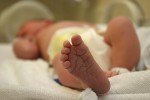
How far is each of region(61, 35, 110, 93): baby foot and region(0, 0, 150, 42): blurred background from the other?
31.4 inches

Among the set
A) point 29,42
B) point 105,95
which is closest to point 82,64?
point 105,95

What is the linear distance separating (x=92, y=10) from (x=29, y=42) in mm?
736

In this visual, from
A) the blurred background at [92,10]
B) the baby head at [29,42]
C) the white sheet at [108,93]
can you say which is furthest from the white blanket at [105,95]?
the blurred background at [92,10]

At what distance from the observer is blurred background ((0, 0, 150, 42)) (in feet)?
4.53

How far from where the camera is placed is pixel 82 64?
0.61m

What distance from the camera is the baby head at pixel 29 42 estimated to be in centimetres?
132

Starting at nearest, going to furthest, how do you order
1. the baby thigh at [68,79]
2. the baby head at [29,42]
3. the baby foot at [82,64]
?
the baby foot at [82,64] → the baby thigh at [68,79] → the baby head at [29,42]

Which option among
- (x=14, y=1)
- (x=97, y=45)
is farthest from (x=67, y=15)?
(x=97, y=45)

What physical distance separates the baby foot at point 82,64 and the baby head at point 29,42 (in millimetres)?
730

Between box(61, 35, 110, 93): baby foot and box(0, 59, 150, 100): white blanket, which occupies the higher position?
box(61, 35, 110, 93): baby foot

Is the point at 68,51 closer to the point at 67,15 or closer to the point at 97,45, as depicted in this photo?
the point at 97,45

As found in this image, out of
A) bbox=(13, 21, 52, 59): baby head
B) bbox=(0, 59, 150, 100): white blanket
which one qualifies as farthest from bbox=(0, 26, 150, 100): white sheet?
bbox=(13, 21, 52, 59): baby head

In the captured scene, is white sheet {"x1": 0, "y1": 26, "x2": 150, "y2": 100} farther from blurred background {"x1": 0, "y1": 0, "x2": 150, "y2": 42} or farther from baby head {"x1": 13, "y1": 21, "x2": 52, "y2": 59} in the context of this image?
blurred background {"x1": 0, "y1": 0, "x2": 150, "y2": 42}

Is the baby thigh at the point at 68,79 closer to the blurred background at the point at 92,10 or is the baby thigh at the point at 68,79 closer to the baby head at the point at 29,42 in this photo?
the baby head at the point at 29,42
